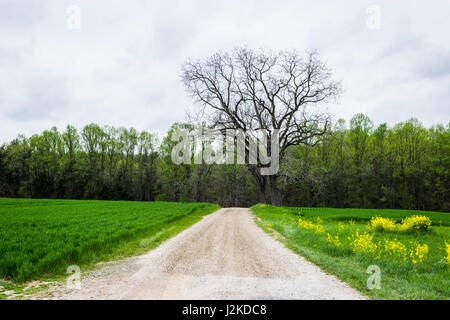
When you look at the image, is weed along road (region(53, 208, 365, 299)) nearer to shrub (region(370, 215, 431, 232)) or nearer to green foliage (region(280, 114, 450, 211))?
shrub (region(370, 215, 431, 232))

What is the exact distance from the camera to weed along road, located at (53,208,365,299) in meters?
4.46

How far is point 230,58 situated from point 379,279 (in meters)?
28.2

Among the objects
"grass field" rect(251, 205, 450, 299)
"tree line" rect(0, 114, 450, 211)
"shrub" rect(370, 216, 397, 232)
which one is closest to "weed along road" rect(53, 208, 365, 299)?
"grass field" rect(251, 205, 450, 299)

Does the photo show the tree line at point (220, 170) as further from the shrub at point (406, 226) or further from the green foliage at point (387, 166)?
the shrub at point (406, 226)

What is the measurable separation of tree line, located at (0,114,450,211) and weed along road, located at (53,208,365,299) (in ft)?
103

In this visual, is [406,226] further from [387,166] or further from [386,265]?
[387,166]

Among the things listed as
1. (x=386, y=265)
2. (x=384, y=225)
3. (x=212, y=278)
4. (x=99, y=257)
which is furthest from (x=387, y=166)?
(x=99, y=257)

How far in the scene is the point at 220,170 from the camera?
2405 inches

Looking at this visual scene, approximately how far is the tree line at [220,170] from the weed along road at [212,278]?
31342 millimetres

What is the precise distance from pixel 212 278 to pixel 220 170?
55.7m
